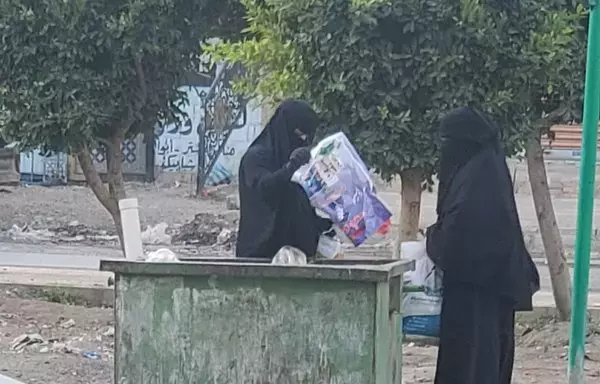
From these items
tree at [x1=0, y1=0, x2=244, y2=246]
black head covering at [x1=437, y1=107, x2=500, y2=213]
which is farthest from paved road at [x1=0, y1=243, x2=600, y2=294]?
black head covering at [x1=437, y1=107, x2=500, y2=213]

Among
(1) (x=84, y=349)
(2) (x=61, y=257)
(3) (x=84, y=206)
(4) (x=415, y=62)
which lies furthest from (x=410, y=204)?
(3) (x=84, y=206)

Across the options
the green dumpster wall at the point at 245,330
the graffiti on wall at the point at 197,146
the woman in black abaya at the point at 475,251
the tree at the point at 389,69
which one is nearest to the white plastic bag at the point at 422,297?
Answer: the woman in black abaya at the point at 475,251

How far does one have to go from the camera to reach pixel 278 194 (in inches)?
196

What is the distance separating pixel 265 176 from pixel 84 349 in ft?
9.47

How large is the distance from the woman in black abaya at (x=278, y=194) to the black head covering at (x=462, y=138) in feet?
2.04

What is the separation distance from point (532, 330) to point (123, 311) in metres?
4.59

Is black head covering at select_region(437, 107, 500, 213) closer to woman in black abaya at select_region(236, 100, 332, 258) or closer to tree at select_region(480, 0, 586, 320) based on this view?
woman in black abaya at select_region(236, 100, 332, 258)

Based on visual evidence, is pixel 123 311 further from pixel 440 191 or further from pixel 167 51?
pixel 167 51

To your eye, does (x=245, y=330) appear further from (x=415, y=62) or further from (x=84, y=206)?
(x=84, y=206)

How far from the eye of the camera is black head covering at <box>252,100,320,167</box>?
5.20 meters

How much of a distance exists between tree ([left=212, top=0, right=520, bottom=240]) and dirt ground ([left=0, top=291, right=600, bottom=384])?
145 centimetres

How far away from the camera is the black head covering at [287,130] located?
17.1 feet

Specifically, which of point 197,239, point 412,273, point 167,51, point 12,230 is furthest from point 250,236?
point 12,230

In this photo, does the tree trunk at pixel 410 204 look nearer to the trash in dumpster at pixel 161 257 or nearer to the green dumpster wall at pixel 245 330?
the trash in dumpster at pixel 161 257
